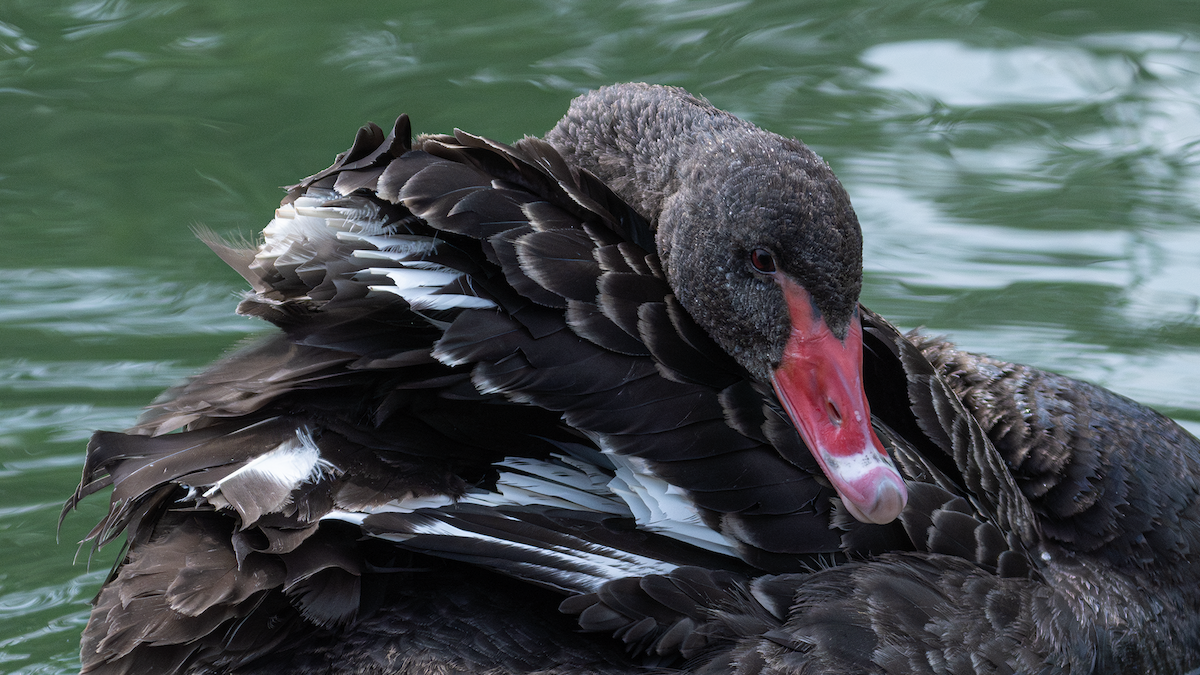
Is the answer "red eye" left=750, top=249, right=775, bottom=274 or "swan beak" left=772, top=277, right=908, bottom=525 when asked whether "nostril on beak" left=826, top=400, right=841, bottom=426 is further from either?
"red eye" left=750, top=249, right=775, bottom=274

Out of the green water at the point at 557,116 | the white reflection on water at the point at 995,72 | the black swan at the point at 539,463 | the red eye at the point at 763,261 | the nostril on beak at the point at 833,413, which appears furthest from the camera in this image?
the white reflection on water at the point at 995,72

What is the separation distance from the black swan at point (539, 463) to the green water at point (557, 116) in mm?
1543

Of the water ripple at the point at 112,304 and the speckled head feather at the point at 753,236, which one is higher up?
the speckled head feather at the point at 753,236

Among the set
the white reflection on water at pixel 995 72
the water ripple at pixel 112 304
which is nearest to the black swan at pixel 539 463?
the water ripple at pixel 112 304

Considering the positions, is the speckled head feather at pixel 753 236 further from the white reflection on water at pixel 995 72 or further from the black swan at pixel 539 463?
the white reflection on water at pixel 995 72

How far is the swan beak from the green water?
229 centimetres

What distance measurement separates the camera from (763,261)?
325cm

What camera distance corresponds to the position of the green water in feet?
17.5

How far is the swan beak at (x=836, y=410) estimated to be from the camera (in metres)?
Result: 2.99

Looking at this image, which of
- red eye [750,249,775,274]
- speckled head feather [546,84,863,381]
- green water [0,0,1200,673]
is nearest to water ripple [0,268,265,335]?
green water [0,0,1200,673]

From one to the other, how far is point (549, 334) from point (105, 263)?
327 cm

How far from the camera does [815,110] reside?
678 cm

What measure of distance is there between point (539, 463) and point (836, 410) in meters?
0.65

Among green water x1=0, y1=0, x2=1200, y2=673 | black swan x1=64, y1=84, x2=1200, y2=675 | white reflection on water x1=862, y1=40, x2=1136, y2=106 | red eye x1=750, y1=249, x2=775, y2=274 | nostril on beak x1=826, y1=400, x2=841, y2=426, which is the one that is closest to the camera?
black swan x1=64, y1=84, x2=1200, y2=675
